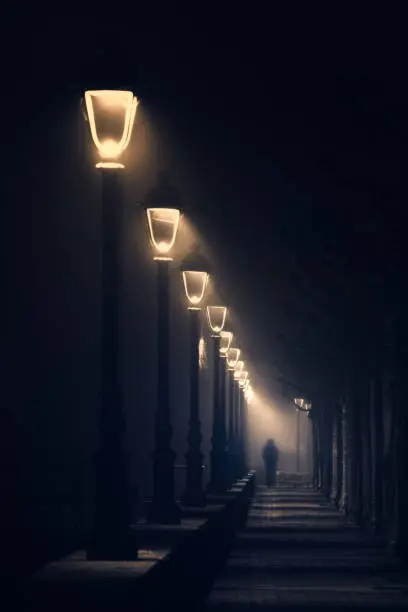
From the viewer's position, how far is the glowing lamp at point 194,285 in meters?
27.9

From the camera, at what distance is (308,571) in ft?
82.9

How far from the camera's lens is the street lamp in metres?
27.9

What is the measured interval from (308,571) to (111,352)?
10.9 metres

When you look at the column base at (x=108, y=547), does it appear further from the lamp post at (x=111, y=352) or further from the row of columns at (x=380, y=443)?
the row of columns at (x=380, y=443)

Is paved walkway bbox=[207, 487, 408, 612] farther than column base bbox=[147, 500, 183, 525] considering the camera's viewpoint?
No

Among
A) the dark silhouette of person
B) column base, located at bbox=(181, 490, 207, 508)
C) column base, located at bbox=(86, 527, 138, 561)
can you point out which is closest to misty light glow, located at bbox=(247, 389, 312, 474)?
the dark silhouette of person

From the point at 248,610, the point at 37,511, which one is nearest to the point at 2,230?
the point at 37,511

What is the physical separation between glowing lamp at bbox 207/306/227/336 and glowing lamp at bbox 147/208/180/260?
46.8 ft

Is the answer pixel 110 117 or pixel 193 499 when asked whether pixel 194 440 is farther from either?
pixel 110 117

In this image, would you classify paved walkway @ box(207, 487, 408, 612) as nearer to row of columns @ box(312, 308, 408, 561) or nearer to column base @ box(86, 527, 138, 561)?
row of columns @ box(312, 308, 408, 561)

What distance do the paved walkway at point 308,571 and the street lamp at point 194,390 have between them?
4.53ft

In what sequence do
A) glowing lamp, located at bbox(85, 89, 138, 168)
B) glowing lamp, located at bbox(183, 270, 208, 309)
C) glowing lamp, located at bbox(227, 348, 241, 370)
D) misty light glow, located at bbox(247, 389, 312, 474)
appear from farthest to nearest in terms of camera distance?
misty light glow, located at bbox(247, 389, 312, 474)
glowing lamp, located at bbox(227, 348, 241, 370)
glowing lamp, located at bbox(183, 270, 208, 309)
glowing lamp, located at bbox(85, 89, 138, 168)

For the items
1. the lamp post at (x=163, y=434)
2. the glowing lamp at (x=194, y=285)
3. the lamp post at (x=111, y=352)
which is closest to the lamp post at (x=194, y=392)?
the glowing lamp at (x=194, y=285)

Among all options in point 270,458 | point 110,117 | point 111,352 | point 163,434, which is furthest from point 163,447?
point 270,458
